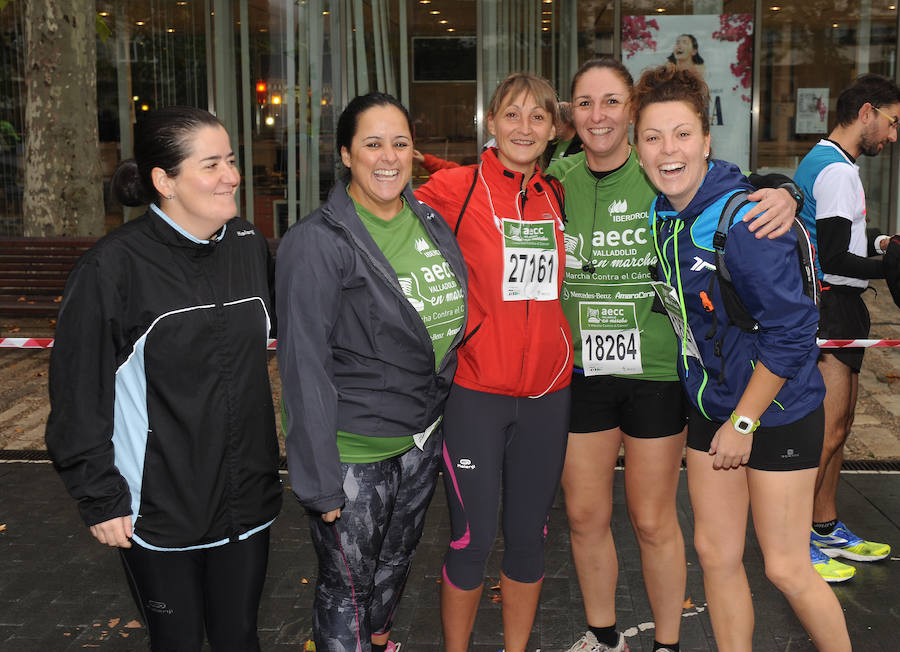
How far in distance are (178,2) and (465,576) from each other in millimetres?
12962

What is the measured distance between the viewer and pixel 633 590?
427cm

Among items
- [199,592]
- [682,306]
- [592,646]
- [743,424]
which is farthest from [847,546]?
[199,592]

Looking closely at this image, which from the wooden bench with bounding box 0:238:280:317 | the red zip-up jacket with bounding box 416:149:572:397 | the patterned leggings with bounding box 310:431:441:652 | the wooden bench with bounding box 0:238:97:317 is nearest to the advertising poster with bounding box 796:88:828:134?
the wooden bench with bounding box 0:238:280:317

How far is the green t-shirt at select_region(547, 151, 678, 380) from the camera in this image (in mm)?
3375

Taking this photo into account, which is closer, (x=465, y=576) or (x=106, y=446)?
(x=106, y=446)

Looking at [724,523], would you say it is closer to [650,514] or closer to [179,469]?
[650,514]

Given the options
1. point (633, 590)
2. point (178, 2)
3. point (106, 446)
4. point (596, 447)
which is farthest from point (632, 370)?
point (178, 2)

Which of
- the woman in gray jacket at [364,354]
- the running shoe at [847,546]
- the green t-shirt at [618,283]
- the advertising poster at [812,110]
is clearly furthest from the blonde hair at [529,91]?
the advertising poster at [812,110]

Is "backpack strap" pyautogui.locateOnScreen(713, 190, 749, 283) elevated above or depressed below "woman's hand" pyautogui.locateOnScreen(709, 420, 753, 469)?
above

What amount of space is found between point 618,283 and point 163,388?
5.41ft

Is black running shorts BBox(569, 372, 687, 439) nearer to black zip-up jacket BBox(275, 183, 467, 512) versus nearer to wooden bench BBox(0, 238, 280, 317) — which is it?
black zip-up jacket BBox(275, 183, 467, 512)

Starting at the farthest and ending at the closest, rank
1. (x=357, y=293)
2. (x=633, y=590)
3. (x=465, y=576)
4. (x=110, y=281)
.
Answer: (x=633, y=590) → (x=465, y=576) → (x=357, y=293) → (x=110, y=281)

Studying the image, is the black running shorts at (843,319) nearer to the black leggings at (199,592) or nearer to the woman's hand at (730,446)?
the woman's hand at (730,446)

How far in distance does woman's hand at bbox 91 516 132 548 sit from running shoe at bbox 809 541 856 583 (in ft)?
9.99
